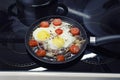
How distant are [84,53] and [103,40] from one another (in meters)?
0.08

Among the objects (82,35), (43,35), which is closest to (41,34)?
(43,35)

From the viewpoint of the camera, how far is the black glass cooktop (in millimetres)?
726

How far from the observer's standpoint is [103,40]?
0.79 meters

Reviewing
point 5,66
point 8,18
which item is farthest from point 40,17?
point 5,66

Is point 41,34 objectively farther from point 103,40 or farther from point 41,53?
point 103,40

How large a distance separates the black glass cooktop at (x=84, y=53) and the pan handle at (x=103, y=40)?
2cm

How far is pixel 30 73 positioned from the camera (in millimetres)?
696

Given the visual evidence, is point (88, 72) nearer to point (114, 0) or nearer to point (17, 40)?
point (17, 40)

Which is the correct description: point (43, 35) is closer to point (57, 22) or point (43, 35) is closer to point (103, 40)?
point (57, 22)

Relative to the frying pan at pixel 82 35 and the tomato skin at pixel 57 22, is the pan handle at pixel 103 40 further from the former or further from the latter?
the tomato skin at pixel 57 22

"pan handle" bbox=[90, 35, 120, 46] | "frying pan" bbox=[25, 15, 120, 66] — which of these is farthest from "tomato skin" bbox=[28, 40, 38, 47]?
"pan handle" bbox=[90, 35, 120, 46]

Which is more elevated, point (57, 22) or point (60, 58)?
point (57, 22)

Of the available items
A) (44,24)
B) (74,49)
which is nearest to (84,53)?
(74,49)

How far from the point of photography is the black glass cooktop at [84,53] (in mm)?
726
